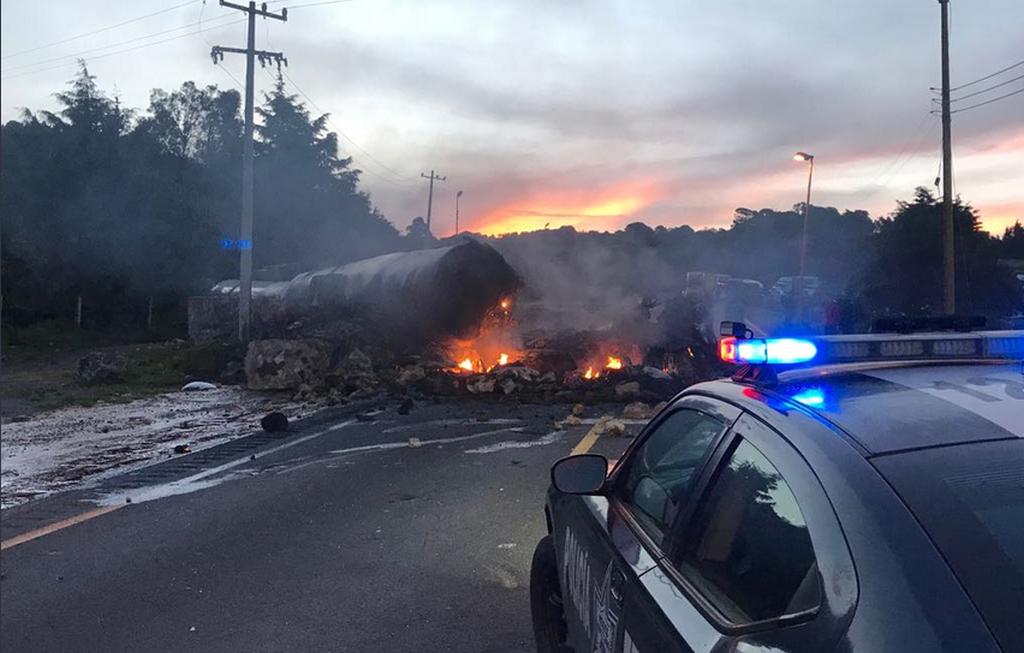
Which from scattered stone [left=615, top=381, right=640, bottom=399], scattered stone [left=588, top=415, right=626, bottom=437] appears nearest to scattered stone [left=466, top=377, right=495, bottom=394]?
scattered stone [left=615, top=381, right=640, bottom=399]

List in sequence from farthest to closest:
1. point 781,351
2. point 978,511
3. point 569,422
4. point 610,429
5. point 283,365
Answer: point 283,365 → point 569,422 → point 610,429 → point 781,351 → point 978,511

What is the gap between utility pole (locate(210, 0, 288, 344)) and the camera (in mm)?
22859

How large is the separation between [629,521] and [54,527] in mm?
5481

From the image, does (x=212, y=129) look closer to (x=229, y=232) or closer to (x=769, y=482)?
(x=229, y=232)

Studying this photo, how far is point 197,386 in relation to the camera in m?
16.4

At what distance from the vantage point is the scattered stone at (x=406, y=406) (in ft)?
41.0

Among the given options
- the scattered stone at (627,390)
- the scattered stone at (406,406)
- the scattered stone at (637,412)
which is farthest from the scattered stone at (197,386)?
the scattered stone at (637,412)

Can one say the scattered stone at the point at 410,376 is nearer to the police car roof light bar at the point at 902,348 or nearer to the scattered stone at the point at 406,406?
the scattered stone at the point at 406,406

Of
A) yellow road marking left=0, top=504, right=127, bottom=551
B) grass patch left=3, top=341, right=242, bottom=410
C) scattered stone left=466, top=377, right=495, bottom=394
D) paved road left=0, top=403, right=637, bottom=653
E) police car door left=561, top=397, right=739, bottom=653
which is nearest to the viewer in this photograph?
police car door left=561, top=397, right=739, bottom=653

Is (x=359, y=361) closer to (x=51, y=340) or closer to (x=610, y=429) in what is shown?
(x=51, y=340)

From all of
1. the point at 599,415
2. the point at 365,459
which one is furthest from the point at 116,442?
the point at 599,415

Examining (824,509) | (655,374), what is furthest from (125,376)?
(824,509)

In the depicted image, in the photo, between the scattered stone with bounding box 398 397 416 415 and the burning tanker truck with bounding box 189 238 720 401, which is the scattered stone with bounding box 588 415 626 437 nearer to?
the burning tanker truck with bounding box 189 238 720 401

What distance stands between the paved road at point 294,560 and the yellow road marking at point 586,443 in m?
0.24
